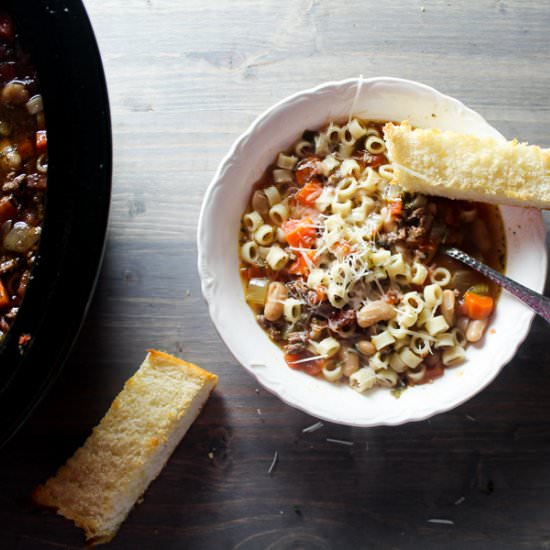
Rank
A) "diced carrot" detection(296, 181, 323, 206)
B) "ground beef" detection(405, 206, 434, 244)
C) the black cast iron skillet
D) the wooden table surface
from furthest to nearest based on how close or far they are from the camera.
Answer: the wooden table surface < "diced carrot" detection(296, 181, 323, 206) < "ground beef" detection(405, 206, 434, 244) < the black cast iron skillet

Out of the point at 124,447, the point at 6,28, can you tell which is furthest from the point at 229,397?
the point at 6,28

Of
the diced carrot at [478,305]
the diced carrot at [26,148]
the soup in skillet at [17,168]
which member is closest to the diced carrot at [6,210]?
the soup in skillet at [17,168]

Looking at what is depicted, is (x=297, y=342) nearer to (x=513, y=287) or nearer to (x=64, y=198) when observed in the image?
(x=513, y=287)

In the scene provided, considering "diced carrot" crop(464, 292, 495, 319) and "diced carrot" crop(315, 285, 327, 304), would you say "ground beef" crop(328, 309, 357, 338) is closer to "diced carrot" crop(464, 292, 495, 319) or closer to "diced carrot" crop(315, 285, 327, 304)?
"diced carrot" crop(315, 285, 327, 304)

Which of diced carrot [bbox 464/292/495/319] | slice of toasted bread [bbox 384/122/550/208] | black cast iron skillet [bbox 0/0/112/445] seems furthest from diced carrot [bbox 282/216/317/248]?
black cast iron skillet [bbox 0/0/112/445]

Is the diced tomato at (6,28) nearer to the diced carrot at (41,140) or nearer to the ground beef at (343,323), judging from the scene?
the diced carrot at (41,140)
